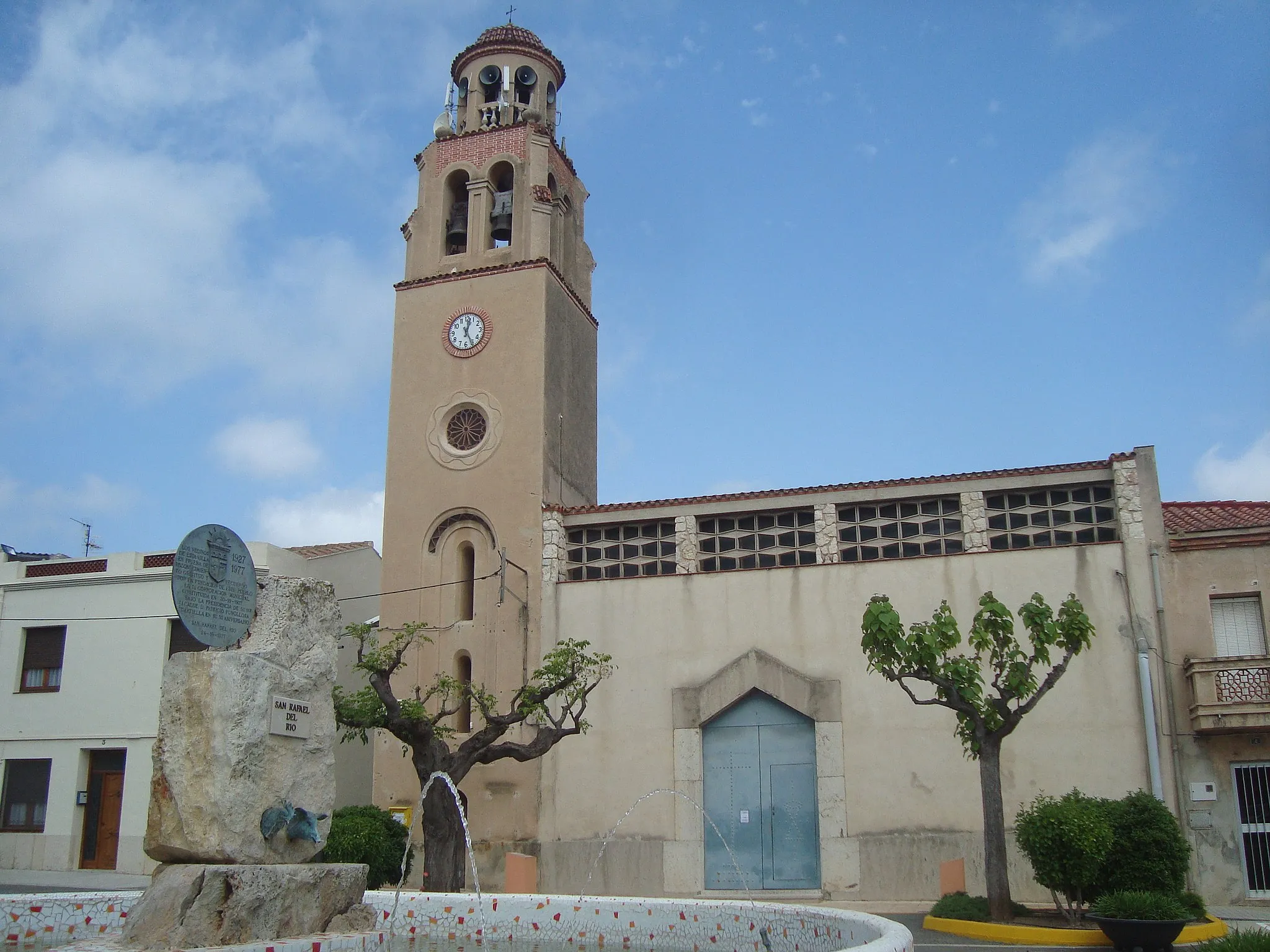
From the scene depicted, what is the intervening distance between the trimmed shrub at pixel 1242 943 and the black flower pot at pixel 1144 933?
190 cm

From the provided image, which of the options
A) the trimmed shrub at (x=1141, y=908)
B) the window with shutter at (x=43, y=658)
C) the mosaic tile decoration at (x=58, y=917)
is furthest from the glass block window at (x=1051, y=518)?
the window with shutter at (x=43, y=658)

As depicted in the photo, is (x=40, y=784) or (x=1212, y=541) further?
(x=40, y=784)

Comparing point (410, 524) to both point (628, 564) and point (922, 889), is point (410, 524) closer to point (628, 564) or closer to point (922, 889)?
point (628, 564)

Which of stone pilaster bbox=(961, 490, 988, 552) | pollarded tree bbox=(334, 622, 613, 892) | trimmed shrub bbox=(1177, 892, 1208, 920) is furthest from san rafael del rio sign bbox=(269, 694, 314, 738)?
stone pilaster bbox=(961, 490, 988, 552)

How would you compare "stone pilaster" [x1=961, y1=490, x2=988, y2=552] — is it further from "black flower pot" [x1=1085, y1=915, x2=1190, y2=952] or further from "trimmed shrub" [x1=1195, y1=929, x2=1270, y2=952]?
"trimmed shrub" [x1=1195, y1=929, x2=1270, y2=952]

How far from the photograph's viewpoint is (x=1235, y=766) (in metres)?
19.2

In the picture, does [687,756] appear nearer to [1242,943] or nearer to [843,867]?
[843,867]

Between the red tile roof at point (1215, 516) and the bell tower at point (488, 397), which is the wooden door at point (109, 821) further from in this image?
the red tile roof at point (1215, 516)

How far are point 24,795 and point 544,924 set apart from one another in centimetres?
1862

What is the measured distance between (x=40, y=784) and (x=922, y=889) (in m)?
18.3

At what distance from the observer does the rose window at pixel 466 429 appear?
82.7 feet

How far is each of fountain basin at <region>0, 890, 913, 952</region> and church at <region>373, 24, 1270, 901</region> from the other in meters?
9.81

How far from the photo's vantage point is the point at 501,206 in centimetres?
2738

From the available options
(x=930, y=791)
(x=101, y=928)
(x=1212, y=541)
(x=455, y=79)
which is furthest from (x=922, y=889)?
(x=455, y=79)
